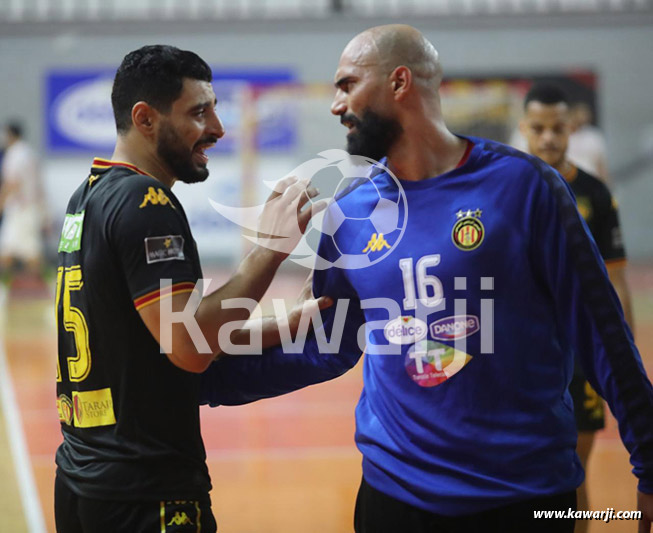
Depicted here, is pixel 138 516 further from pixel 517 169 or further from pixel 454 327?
pixel 517 169

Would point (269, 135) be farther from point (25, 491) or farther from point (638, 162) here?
point (25, 491)

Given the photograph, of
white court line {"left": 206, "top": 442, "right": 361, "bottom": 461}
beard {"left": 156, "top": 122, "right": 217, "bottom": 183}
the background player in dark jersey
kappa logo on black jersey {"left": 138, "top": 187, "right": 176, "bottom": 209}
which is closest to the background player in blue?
beard {"left": 156, "top": 122, "right": 217, "bottom": 183}

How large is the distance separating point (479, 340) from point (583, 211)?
1797 millimetres

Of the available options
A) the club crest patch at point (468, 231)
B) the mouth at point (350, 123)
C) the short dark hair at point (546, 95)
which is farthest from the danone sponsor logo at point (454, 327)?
the short dark hair at point (546, 95)

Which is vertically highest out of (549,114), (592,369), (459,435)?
(549,114)

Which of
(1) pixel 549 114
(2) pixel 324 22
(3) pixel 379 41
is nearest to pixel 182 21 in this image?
(2) pixel 324 22

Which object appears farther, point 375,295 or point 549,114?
point 549,114

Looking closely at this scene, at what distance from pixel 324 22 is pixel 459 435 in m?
14.6

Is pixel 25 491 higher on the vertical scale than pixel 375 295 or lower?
lower

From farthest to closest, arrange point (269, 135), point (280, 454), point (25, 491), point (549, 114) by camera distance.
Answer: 1. point (269, 135)
2. point (280, 454)
3. point (25, 491)
4. point (549, 114)

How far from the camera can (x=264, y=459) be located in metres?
5.86

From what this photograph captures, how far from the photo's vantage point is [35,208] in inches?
541

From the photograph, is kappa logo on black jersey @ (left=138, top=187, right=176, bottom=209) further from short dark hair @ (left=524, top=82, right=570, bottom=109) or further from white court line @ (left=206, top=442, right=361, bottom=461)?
white court line @ (left=206, top=442, right=361, bottom=461)

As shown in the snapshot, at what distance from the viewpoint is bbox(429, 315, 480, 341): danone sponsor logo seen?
2.47 metres
